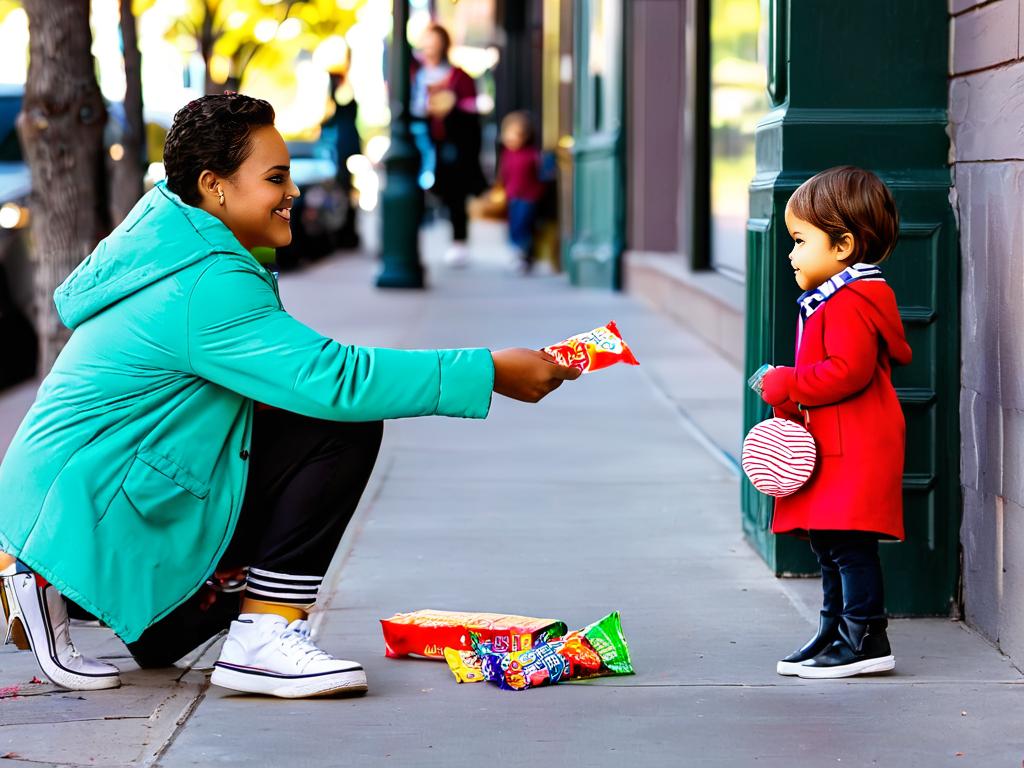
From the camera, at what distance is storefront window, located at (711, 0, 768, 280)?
8984mm

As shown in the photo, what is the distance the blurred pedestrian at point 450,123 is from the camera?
16344mm

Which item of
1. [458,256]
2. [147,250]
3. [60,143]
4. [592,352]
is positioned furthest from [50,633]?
[458,256]

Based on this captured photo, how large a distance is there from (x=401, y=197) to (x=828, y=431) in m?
11.1

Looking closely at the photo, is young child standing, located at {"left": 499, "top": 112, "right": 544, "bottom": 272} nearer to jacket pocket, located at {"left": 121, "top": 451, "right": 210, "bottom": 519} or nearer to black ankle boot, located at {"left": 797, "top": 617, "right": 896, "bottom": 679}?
black ankle boot, located at {"left": 797, "top": 617, "right": 896, "bottom": 679}

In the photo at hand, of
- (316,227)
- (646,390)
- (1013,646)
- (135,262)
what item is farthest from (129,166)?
(316,227)

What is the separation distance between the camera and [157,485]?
3527mm

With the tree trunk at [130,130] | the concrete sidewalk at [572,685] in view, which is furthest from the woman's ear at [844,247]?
the tree trunk at [130,130]

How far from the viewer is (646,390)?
861 centimetres

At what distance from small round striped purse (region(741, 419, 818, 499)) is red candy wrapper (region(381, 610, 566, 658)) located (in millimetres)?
642

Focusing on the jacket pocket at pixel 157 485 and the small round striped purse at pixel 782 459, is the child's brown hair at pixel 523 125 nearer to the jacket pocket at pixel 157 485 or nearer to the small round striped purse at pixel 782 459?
the small round striped purse at pixel 782 459

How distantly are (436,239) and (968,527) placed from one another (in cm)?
2146

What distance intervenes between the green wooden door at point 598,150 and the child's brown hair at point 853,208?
9.46 m

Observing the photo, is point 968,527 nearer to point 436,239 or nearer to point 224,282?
point 224,282

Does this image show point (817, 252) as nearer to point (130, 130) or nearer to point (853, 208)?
point (853, 208)
